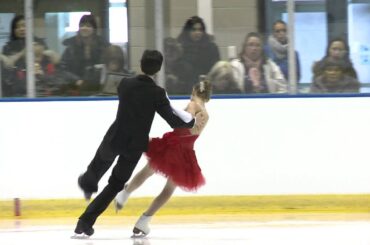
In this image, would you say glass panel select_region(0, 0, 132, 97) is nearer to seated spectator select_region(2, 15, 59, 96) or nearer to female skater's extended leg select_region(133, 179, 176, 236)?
seated spectator select_region(2, 15, 59, 96)

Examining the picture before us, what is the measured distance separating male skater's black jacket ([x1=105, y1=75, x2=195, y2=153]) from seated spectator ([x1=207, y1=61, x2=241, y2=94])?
2.40 meters

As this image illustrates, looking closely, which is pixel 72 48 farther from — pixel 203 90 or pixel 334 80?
pixel 334 80

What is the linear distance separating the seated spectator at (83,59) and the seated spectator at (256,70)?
1.28 m

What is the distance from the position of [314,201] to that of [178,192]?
1.23 meters

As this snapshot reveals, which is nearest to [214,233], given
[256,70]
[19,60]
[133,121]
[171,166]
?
[171,166]

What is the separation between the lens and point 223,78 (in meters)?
8.90

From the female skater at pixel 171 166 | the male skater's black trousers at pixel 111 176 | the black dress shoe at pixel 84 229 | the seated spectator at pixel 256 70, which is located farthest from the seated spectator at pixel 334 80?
the black dress shoe at pixel 84 229

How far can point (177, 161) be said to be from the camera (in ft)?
21.8

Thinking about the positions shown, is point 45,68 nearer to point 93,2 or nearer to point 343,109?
point 93,2

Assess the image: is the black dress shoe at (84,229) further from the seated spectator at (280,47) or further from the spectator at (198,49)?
the seated spectator at (280,47)

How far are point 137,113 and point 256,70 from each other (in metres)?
2.70

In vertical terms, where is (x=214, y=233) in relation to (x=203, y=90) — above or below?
below

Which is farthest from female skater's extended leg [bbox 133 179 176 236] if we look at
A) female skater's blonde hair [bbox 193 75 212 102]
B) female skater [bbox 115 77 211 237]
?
female skater's blonde hair [bbox 193 75 212 102]

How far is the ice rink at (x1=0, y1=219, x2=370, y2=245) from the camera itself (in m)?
6.59
